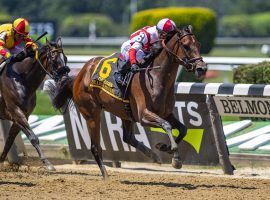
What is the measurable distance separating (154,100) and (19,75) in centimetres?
218

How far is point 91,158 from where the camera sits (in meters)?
10.9

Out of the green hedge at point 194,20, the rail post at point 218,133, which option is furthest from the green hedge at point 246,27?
the rail post at point 218,133

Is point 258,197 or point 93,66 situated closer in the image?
point 258,197

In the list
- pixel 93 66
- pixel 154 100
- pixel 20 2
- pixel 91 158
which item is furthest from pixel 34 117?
pixel 20 2

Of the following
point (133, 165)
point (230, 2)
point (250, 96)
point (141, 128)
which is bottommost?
point (230, 2)

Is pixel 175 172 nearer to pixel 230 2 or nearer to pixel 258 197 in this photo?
pixel 258 197

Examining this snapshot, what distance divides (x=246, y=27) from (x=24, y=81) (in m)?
47.1

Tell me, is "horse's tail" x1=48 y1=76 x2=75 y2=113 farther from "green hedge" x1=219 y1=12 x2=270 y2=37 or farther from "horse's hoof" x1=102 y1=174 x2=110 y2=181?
→ "green hedge" x1=219 y1=12 x2=270 y2=37

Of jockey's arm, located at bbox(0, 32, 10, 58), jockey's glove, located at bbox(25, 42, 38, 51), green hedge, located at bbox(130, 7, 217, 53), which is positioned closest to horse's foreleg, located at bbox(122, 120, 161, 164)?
jockey's glove, located at bbox(25, 42, 38, 51)

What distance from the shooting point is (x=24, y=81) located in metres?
10.1

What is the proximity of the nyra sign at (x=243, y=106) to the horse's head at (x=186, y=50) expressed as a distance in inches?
44.8

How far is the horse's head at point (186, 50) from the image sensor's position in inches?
329

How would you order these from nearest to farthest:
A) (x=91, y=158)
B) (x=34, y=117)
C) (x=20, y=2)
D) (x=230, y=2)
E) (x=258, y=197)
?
(x=258, y=197) < (x=91, y=158) < (x=34, y=117) < (x=20, y=2) < (x=230, y=2)

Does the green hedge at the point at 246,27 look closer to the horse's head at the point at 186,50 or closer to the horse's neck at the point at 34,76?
the horse's neck at the point at 34,76
